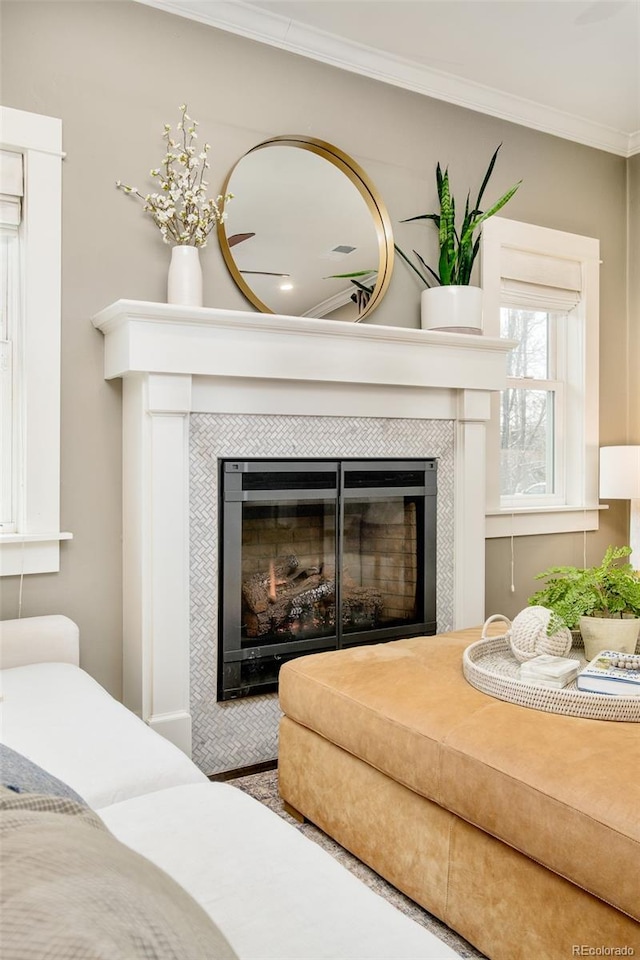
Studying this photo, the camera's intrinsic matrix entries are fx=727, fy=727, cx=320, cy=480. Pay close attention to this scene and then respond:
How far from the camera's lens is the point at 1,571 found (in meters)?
2.37

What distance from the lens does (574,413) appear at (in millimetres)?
3904

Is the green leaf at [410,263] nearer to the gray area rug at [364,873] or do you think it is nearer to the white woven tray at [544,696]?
the white woven tray at [544,696]

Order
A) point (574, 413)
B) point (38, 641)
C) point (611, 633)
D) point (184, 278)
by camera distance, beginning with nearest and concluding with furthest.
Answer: point (611, 633), point (38, 641), point (184, 278), point (574, 413)

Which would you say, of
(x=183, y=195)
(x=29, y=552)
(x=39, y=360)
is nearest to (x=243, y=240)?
(x=183, y=195)

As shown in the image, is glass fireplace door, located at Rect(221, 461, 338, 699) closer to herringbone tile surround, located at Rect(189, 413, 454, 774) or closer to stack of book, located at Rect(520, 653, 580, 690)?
herringbone tile surround, located at Rect(189, 413, 454, 774)

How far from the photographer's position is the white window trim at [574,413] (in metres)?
3.50

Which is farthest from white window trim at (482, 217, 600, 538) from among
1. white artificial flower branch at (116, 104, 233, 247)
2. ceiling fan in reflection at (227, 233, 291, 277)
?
white artificial flower branch at (116, 104, 233, 247)

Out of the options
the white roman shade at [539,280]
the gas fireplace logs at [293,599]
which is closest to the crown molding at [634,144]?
the white roman shade at [539,280]

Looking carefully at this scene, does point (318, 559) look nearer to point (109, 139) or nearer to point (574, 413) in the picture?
point (109, 139)

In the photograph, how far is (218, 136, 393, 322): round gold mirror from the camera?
110 inches

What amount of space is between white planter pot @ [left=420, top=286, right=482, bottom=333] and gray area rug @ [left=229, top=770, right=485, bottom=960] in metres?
1.93

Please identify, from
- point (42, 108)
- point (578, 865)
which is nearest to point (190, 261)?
point (42, 108)

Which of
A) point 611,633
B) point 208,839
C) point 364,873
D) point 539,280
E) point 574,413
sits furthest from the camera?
point 574,413

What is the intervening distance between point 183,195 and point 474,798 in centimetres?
217
